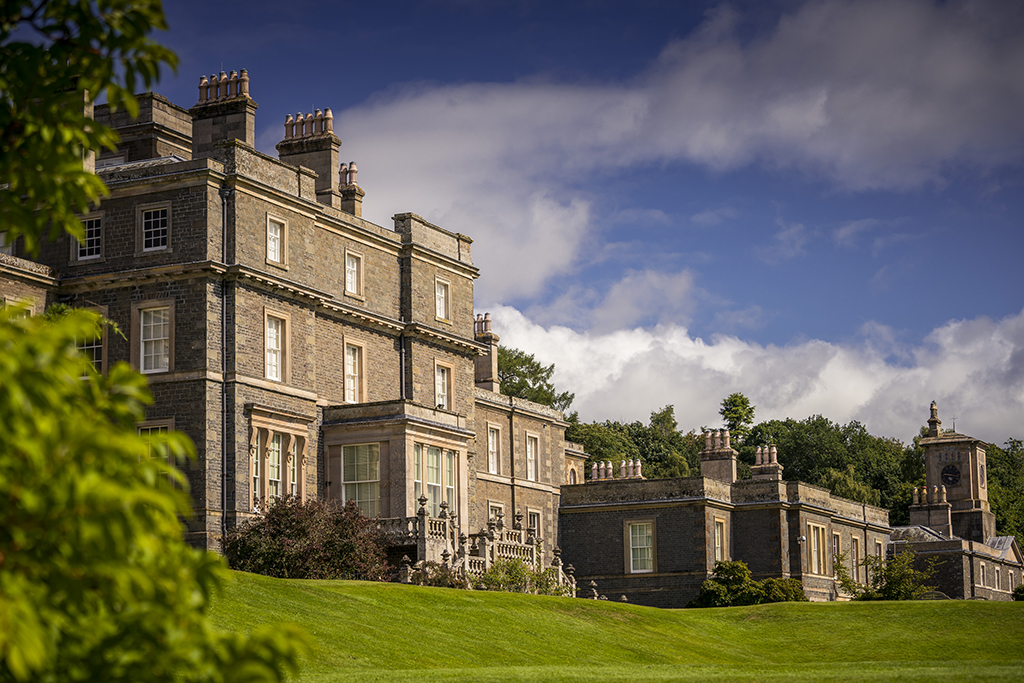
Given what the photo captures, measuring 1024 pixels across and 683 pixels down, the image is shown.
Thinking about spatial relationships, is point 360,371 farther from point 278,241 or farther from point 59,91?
point 59,91

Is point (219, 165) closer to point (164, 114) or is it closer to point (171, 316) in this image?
point (171, 316)

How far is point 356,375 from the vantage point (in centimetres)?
3862

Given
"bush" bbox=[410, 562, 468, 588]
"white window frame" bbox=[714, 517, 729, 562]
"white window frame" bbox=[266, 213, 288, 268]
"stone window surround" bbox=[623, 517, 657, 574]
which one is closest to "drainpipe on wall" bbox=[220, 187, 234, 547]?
"white window frame" bbox=[266, 213, 288, 268]

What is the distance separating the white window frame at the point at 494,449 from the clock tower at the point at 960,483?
32560 millimetres

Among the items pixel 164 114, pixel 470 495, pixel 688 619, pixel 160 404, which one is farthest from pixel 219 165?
pixel 688 619

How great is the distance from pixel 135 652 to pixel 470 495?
35966mm

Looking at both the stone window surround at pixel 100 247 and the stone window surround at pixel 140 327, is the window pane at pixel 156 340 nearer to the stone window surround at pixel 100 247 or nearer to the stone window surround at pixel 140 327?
the stone window surround at pixel 140 327

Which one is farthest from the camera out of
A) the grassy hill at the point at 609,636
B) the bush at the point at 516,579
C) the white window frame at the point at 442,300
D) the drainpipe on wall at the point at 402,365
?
the white window frame at the point at 442,300

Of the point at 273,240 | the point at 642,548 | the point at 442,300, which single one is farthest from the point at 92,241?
the point at 642,548

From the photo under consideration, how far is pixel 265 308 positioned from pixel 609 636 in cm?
1301

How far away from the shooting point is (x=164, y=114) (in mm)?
41406

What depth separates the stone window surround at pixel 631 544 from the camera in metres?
47.0

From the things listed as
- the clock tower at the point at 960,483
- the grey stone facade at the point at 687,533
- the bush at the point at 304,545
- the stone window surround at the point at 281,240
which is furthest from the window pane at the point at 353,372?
the clock tower at the point at 960,483

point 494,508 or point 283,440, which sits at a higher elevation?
point 283,440
